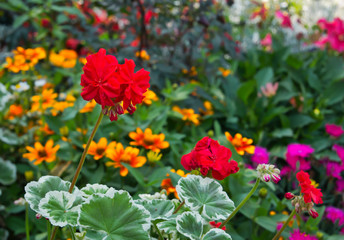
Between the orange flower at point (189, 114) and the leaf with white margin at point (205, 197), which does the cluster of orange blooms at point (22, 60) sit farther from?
the leaf with white margin at point (205, 197)

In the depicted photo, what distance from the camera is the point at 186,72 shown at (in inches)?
74.6

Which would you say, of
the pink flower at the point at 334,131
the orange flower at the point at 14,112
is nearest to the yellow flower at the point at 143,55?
the orange flower at the point at 14,112

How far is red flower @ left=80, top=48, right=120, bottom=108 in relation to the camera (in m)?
0.57

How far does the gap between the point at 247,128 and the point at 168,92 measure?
1.50ft

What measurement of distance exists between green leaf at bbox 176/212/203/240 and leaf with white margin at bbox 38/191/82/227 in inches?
7.3

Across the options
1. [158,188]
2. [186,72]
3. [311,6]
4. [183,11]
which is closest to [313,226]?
[158,188]

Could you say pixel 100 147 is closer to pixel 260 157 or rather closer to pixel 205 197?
pixel 205 197

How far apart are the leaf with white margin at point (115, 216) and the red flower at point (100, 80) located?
17 centimetres

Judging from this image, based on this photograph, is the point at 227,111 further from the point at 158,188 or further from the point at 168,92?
the point at 158,188

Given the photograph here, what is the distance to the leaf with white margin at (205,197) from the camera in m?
0.63

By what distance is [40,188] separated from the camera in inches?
26.6

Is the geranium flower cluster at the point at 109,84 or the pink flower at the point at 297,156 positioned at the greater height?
the geranium flower cluster at the point at 109,84

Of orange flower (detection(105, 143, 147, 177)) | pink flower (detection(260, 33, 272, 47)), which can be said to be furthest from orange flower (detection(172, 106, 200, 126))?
pink flower (detection(260, 33, 272, 47))

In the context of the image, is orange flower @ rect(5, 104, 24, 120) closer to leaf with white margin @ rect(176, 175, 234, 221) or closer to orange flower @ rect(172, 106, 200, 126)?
orange flower @ rect(172, 106, 200, 126)
